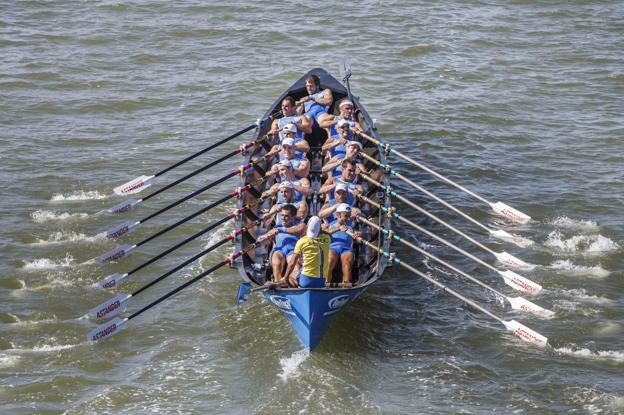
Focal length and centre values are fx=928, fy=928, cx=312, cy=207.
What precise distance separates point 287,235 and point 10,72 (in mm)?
16707

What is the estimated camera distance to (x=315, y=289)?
15.6m

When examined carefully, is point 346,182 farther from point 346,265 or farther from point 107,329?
point 107,329

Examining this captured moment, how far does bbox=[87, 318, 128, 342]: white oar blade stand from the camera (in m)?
17.0

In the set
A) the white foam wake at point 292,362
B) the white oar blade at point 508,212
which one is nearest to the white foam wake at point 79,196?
the white foam wake at point 292,362

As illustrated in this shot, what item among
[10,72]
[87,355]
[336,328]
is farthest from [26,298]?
[10,72]

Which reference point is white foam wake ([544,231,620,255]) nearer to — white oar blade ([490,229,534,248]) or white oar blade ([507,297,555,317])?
white oar blade ([490,229,534,248])

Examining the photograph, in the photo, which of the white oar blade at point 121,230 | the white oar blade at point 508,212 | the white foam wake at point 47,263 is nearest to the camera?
the white foam wake at point 47,263

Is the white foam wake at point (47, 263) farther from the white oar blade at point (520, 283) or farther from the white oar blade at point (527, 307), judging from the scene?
the white oar blade at point (527, 307)

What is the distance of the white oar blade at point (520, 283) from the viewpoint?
61.4ft

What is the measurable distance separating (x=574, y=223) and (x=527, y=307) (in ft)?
14.9

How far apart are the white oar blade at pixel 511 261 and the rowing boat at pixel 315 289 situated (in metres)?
2.78

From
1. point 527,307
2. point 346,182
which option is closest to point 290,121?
point 346,182

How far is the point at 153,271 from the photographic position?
66.2 ft

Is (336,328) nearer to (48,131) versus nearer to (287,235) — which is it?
(287,235)
